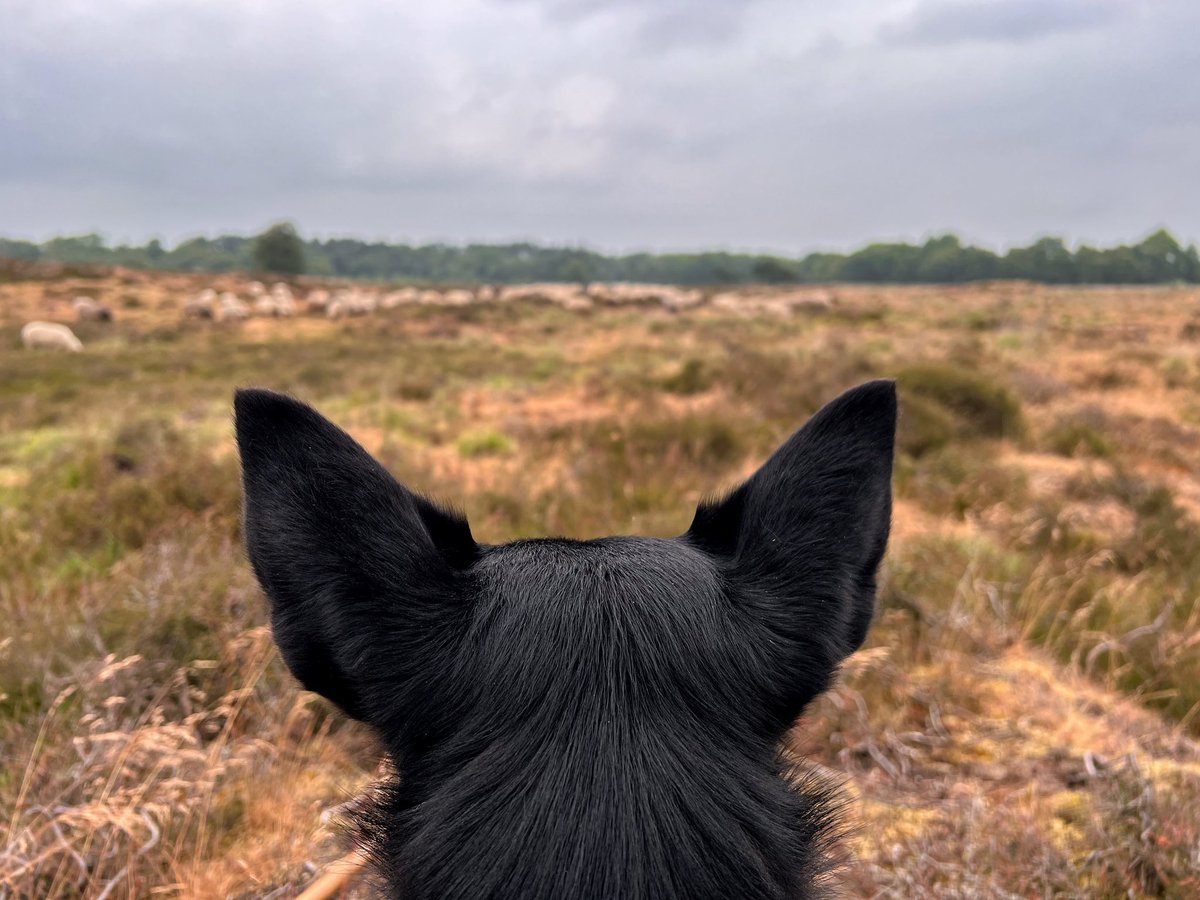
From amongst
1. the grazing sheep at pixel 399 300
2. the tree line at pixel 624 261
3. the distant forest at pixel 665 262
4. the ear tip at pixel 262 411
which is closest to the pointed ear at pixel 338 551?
the ear tip at pixel 262 411

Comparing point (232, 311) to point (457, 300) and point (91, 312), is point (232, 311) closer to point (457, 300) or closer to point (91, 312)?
point (91, 312)

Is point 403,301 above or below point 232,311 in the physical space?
above

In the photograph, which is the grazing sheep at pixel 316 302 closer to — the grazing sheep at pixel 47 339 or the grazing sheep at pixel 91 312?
the grazing sheep at pixel 91 312

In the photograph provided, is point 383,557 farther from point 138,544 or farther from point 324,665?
point 138,544

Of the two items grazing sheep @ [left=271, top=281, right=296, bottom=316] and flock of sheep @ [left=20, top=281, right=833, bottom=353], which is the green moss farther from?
grazing sheep @ [left=271, top=281, right=296, bottom=316]

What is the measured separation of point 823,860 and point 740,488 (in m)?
0.62

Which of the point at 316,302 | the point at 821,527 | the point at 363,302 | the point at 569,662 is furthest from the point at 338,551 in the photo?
the point at 316,302

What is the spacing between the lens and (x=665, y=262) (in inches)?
4550

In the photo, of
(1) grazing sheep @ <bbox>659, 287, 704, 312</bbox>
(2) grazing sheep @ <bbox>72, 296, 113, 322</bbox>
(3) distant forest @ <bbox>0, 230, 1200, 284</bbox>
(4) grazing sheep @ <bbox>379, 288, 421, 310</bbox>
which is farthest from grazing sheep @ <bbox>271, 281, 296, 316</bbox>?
(3) distant forest @ <bbox>0, 230, 1200, 284</bbox>

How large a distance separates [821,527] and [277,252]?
255ft

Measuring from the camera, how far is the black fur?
78 cm

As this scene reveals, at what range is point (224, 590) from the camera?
362cm

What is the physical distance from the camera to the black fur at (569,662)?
0.78 metres

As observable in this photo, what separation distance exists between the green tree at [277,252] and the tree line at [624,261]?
10cm
